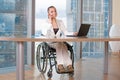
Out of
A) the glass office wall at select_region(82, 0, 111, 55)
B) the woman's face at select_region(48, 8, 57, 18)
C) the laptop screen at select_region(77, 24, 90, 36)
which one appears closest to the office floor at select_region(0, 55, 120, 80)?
the laptop screen at select_region(77, 24, 90, 36)

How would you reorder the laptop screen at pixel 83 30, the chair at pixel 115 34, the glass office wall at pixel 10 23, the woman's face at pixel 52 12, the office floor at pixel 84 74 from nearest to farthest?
the laptop screen at pixel 83 30 → the woman's face at pixel 52 12 → the office floor at pixel 84 74 → the glass office wall at pixel 10 23 → the chair at pixel 115 34

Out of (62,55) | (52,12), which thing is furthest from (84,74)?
(52,12)

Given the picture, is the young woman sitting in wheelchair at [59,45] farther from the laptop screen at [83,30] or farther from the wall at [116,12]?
the wall at [116,12]

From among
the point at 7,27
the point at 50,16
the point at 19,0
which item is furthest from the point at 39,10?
the point at 50,16

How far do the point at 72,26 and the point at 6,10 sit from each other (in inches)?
67.7

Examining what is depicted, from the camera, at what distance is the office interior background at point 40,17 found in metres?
4.51

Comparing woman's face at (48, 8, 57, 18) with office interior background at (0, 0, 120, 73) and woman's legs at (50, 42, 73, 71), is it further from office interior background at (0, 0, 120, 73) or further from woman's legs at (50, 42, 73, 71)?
office interior background at (0, 0, 120, 73)

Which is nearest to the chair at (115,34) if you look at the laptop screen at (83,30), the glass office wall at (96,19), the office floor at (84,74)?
the glass office wall at (96,19)

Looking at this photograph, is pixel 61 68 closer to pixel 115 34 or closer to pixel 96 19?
pixel 115 34

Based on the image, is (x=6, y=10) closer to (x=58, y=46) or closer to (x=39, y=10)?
(x=39, y=10)

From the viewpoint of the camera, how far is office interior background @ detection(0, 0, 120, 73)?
14.8ft

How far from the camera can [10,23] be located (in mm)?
4574

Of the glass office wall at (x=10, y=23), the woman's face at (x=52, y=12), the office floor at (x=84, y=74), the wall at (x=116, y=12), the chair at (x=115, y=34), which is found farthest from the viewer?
the wall at (x=116, y=12)

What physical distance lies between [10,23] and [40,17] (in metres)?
0.66
